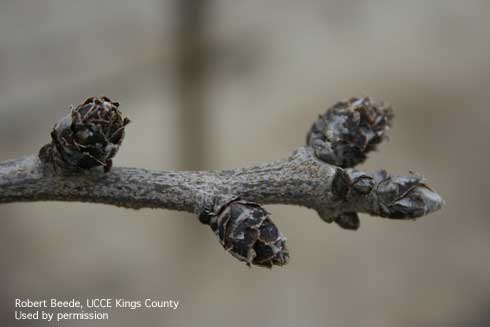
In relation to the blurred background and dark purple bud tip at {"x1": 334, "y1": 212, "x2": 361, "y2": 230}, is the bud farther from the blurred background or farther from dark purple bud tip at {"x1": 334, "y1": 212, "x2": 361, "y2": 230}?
the blurred background

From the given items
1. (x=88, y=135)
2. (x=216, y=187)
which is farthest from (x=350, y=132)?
(x=88, y=135)

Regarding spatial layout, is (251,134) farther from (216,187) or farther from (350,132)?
(216,187)

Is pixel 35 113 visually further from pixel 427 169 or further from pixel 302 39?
pixel 427 169

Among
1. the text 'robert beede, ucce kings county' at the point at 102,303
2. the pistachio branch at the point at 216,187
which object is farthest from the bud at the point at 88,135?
the text 'robert beede, ucce kings county' at the point at 102,303

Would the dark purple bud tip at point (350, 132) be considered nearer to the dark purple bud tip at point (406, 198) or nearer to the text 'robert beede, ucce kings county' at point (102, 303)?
the dark purple bud tip at point (406, 198)

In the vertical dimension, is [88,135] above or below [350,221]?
above

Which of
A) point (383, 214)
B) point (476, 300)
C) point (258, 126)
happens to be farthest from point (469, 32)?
point (383, 214)
